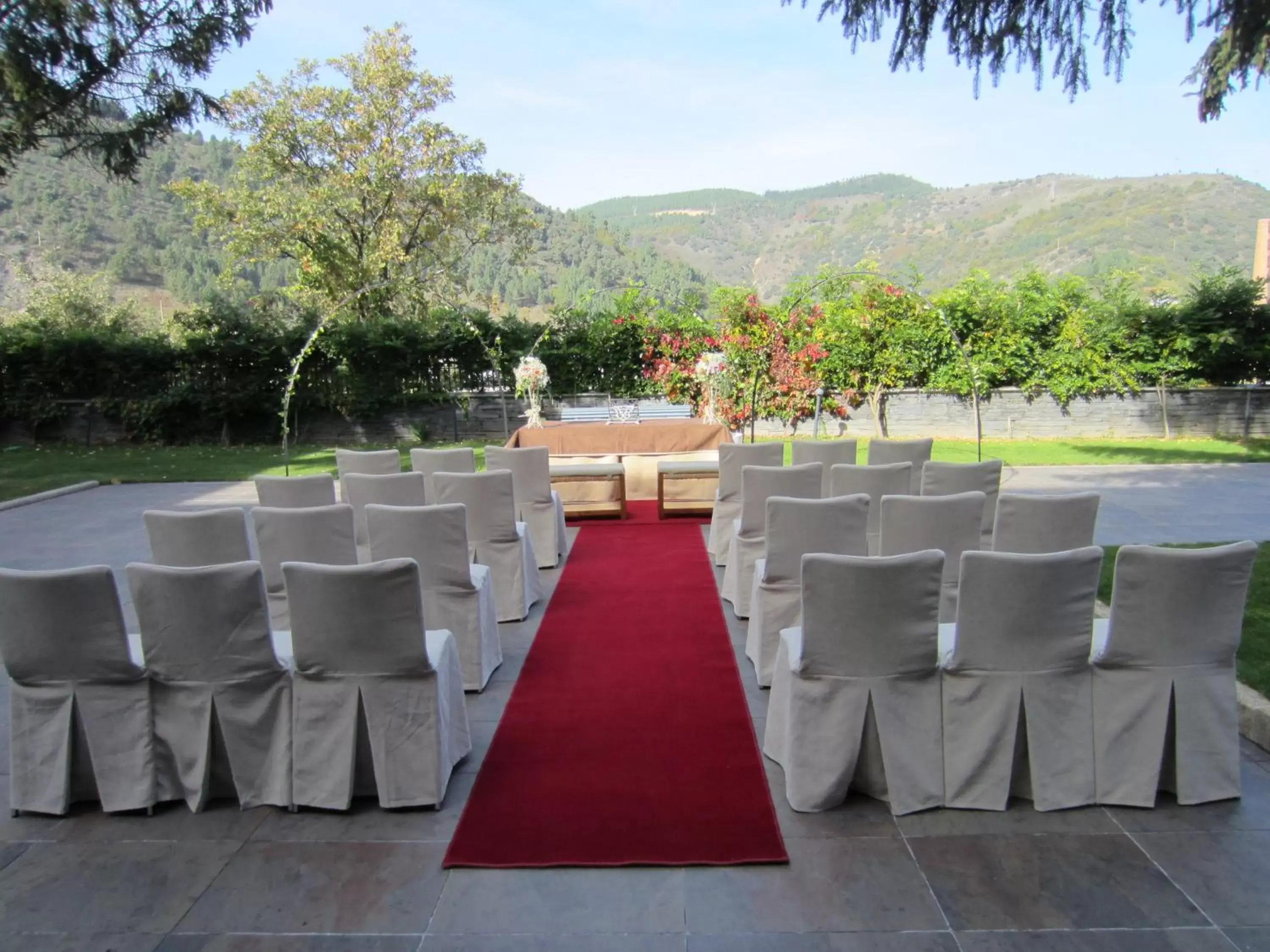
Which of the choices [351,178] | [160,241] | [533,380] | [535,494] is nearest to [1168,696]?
[535,494]

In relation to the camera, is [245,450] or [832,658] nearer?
[832,658]

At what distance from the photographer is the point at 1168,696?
3.03 m

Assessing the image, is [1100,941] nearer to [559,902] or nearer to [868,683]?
[868,683]

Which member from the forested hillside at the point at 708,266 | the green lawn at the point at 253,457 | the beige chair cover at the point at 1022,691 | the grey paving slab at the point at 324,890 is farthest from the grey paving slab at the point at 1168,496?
the forested hillside at the point at 708,266

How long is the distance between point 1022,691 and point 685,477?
16.7 ft

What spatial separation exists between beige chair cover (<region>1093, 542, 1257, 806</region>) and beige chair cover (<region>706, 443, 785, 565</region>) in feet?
11.0

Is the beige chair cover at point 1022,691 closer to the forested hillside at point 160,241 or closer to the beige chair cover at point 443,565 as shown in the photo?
the beige chair cover at point 443,565

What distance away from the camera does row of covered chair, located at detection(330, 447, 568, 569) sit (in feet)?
21.0

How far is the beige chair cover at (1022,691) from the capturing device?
301 cm

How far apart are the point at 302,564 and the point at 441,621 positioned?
4.24 feet

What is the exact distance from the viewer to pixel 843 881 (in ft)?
8.60

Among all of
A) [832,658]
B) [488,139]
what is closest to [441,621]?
[832,658]

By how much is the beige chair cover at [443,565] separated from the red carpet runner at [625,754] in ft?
1.03

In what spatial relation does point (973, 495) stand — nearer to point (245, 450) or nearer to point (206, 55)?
point (206, 55)
